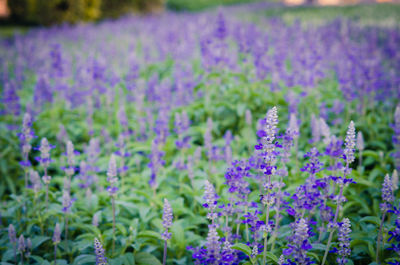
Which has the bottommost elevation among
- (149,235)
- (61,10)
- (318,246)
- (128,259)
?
(128,259)

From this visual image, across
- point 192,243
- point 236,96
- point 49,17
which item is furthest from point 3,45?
point 192,243

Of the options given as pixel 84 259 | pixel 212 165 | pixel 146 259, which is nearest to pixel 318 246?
pixel 146 259

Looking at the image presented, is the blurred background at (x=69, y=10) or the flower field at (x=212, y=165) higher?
the blurred background at (x=69, y=10)

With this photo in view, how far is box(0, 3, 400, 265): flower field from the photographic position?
2.70 meters

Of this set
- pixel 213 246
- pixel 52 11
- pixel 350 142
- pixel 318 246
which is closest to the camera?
pixel 213 246

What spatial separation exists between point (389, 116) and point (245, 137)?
Result: 2.66m

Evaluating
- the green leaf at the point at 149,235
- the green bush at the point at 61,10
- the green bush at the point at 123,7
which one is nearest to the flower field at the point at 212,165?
the green leaf at the point at 149,235

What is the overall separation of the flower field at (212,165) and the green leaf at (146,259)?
19 mm

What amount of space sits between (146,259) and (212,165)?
1825 mm

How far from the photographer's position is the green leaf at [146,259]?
119 inches

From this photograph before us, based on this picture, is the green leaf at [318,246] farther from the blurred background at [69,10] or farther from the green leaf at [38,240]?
the blurred background at [69,10]

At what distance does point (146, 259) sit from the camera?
10.1 ft

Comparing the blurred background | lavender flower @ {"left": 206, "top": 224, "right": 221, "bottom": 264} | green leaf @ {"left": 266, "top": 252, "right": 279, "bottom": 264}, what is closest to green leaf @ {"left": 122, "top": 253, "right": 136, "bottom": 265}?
lavender flower @ {"left": 206, "top": 224, "right": 221, "bottom": 264}

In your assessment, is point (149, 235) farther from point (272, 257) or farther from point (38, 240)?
point (272, 257)
